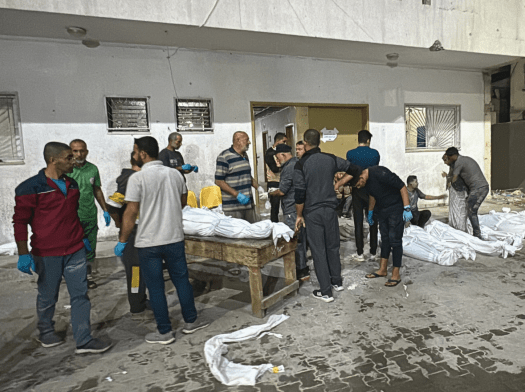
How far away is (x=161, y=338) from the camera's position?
2.97 metres

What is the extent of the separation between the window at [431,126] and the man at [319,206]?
6.48m

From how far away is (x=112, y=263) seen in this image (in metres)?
5.27

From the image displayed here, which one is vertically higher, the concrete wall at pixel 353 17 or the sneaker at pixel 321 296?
the concrete wall at pixel 353 17

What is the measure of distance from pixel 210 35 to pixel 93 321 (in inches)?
204

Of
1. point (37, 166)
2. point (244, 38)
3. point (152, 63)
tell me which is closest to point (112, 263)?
point (37, 166)

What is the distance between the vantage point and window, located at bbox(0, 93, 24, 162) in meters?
6.12

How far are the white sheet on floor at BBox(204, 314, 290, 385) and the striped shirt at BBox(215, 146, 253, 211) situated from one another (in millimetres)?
1736

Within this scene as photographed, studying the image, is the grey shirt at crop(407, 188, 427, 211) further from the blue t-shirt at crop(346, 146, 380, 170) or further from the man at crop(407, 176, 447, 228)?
the blue t-shirt at crop(346, 146, 380, 170)

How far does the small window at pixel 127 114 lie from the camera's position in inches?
263

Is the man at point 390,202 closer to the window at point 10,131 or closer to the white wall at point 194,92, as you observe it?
the white wall at point 194,92

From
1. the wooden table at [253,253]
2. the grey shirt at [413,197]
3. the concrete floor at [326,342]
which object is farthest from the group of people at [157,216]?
the grey shirt at [413,197]

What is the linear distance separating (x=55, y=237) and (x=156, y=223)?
2.54 feet

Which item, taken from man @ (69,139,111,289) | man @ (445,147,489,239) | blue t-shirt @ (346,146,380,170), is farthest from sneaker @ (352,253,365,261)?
man @ (69,139,111,289)

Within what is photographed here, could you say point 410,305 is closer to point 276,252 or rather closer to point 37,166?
point 276,252
